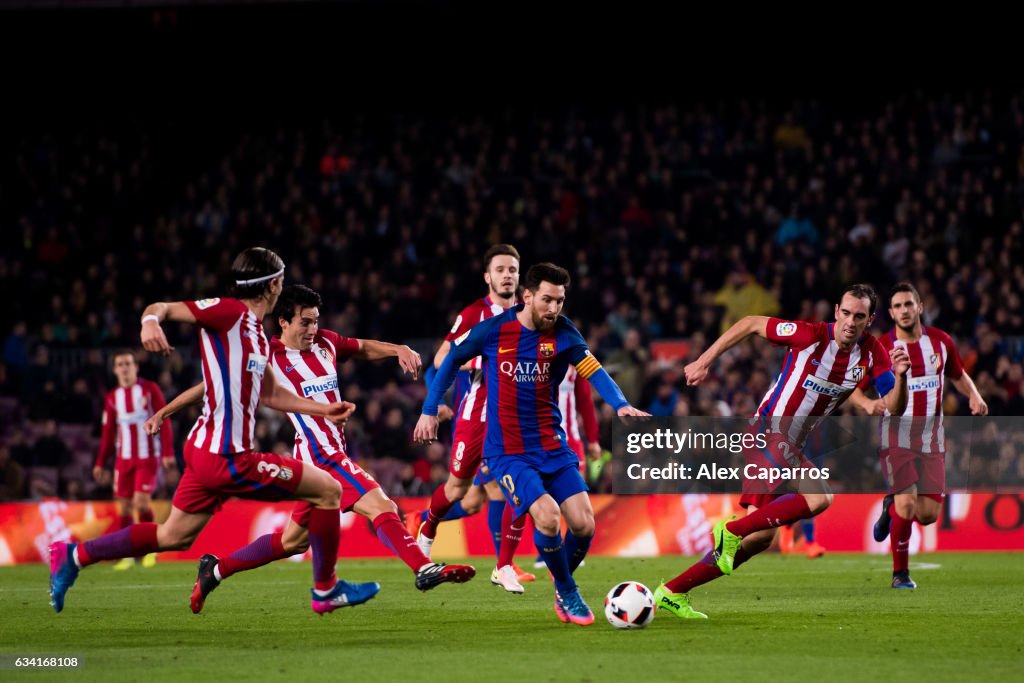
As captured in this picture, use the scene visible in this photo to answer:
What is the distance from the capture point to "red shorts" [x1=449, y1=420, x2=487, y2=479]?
435 inches

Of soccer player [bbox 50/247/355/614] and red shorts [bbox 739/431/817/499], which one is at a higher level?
soccer player [bbox 50/247/355/614]

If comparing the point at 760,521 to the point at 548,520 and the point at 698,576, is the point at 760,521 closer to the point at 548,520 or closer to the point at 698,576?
the point at 698,576

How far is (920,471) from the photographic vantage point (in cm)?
1127

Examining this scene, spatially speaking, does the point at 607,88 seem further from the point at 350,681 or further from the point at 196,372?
the point at 350,681

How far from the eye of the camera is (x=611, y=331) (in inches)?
765

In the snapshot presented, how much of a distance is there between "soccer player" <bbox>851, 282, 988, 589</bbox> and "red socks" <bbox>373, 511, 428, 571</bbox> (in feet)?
13.7

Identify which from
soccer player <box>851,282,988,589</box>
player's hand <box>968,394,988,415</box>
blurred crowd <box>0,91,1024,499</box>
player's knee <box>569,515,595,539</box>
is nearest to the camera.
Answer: player's knee <box>569,515,595,539</box>

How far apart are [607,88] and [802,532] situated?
1171 cm

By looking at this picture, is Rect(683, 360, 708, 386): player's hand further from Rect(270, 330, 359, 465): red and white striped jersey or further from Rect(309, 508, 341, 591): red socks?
Rect(270, 330, 359, 465): red and white striped jersey

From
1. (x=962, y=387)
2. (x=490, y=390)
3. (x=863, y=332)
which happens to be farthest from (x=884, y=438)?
(x=490, y=390)

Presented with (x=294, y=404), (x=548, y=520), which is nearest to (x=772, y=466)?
(x=548, y=520)

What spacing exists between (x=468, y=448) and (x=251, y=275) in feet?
11.5

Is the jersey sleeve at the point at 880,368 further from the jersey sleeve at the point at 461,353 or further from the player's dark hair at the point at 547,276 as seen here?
the jersey sleeve at the point at 461,353

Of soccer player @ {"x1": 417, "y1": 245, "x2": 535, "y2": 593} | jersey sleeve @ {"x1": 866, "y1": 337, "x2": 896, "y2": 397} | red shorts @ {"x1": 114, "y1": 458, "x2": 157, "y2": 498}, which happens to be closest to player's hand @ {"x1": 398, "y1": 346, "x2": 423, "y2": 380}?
soccer player @ {"x1": 417, "y1": 245, "x2": 535, "y2": 593}
